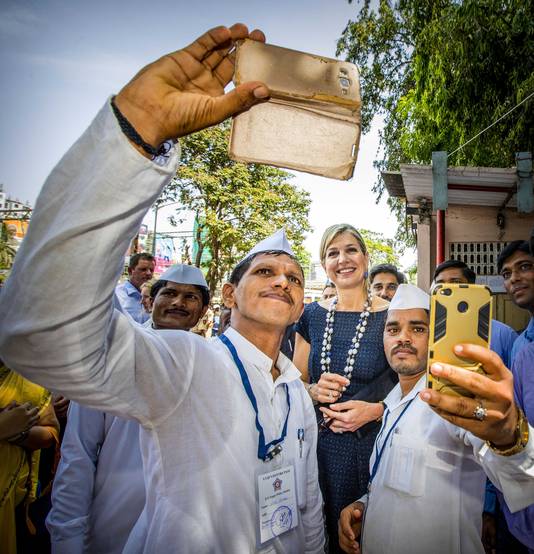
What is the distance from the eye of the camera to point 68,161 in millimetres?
779

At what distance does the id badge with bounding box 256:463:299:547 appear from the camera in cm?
142

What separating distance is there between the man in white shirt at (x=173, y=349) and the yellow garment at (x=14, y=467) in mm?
1395

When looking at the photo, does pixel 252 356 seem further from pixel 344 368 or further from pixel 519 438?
pixel 344 368

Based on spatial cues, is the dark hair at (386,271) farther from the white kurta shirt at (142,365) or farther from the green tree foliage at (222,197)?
the green tree foliage at (222,197)

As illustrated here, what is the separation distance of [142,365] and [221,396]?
392 millimetres

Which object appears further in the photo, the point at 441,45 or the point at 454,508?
the point at 441,45

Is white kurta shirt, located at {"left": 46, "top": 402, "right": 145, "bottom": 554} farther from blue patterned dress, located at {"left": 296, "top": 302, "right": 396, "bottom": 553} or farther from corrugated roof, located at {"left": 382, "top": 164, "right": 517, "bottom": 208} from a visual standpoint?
corrugated roof, located at {"left": 382, "top": 164, "right": 517, "bottom": 208}

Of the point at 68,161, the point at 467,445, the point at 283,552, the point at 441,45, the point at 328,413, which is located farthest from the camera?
the point at 441,45

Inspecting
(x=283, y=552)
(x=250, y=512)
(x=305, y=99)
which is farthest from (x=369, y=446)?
(x=305, y=99)

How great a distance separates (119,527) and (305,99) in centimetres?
228

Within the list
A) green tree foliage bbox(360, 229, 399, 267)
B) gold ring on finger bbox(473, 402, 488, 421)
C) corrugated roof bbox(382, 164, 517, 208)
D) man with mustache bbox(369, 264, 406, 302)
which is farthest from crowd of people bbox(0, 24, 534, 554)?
green tree foliage bbox(360, 229, 399, 267)

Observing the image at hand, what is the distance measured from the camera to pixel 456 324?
43.9 inches

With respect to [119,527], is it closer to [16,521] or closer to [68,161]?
[16,521]

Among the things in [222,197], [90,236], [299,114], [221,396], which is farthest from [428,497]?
[222,197]
